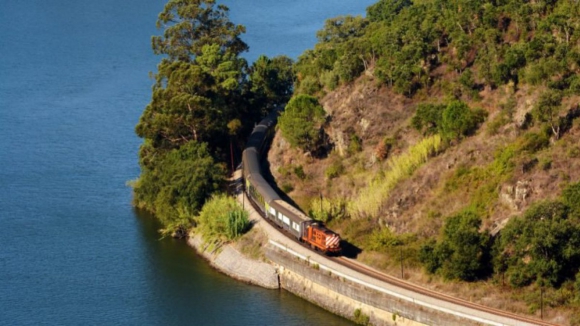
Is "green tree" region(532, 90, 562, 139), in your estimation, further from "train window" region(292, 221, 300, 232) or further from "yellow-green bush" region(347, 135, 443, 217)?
"train window" region(292, 221, 300, 232)

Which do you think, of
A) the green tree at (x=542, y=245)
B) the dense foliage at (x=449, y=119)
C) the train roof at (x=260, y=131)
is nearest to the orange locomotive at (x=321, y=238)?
the green tree at (x=542, y=245)

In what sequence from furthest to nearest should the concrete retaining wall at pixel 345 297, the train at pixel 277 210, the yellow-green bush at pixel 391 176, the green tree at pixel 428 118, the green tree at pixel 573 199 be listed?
the green tree at pixel 428 118
the yellow-green bush at pixel 391 176
the train at pixel 277 210
the green tree at pixel 573 199
the concrete retaining wall at pixel 345 297

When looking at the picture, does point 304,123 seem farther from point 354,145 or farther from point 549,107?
point 549,107

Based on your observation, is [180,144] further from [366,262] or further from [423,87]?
[366,262]

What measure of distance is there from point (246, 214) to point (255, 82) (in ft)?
131

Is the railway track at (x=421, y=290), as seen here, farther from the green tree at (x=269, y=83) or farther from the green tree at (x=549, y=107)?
the green tree at (x=269, y=83)

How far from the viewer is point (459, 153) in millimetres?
96562

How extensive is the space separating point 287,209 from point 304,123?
613 inches

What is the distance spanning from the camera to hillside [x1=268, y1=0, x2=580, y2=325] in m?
81.9

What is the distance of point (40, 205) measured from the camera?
115375mm

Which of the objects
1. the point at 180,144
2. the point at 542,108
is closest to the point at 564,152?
the point at 542,108

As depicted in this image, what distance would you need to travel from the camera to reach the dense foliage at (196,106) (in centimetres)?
10725

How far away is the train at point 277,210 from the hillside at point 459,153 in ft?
8.16

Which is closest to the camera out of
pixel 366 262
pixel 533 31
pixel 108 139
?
pixel 366 262
